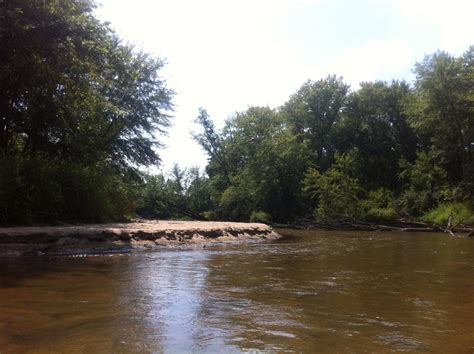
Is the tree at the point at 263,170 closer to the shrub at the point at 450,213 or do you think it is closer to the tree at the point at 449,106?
the tree at the point at 449,106

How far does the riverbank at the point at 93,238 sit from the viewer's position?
9391 mm

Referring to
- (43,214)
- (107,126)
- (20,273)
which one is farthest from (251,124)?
(20,273)

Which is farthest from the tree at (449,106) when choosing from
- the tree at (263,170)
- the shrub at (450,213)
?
the tree at (263,170)

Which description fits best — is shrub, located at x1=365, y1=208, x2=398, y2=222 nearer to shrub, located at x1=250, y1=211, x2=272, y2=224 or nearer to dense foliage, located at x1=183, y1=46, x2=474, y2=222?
dense foliage, located at x1=183, y1=46, x2=474, y2=222

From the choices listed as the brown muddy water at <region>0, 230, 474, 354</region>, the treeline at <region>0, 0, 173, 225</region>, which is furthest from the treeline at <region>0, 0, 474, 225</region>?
the brown muddy water at <region>0, 230, 474, 354</region>

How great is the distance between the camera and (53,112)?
52.2 feet

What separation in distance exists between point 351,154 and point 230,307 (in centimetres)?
4750

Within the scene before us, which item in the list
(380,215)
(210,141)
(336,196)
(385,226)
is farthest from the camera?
(210,141)

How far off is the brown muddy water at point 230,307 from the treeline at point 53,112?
13.9ft

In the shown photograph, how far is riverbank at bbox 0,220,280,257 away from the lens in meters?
9.39

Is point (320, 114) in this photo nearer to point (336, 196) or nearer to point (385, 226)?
point (336, 196)

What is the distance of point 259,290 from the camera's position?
5938 mm

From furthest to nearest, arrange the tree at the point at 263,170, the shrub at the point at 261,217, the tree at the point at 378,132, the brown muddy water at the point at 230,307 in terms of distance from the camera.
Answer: the tree at the point at 378,132 < the tree at the point at 263,170 < the shrub at the point at 261,217 < the brown muddy water at the point at 230,307

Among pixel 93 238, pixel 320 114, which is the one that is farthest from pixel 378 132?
pixel 93 238
